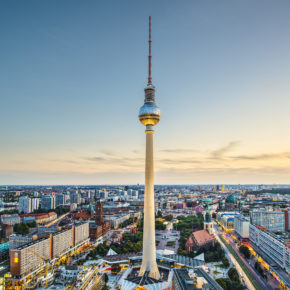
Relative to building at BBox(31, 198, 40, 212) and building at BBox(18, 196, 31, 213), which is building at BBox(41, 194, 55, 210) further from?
building at BBox(18, 196, 31, 213)

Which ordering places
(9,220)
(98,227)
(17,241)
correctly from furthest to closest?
(9,220), (98,227), (17,241)

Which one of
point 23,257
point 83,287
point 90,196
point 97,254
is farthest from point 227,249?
point 90,196

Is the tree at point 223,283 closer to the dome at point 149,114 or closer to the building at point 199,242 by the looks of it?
the building at point 199,242

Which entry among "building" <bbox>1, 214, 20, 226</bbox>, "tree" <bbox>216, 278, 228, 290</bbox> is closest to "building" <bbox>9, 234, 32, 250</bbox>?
"building" <bbox>1, 214, 20, 226</bbox>

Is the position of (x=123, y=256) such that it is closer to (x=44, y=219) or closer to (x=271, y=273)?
(x=271, y=273)

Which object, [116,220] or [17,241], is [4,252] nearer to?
[17,241]

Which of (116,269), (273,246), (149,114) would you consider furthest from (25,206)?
(273,246)
